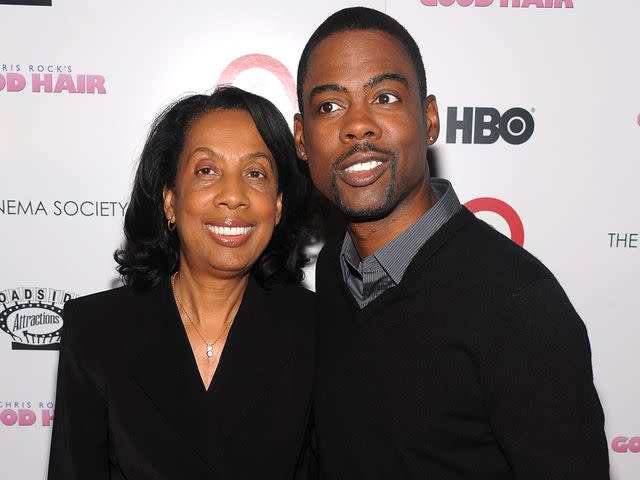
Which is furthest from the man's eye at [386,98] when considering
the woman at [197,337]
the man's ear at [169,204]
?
the man's ear at [169,204]

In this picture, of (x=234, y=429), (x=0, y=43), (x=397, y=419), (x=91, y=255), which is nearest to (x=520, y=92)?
(x=397, y=419)

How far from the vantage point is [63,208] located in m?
2.02

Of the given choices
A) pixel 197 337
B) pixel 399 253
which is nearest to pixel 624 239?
pixel 399 253

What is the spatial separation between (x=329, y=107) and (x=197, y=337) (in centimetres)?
68

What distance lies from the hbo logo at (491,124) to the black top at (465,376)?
0.80 m

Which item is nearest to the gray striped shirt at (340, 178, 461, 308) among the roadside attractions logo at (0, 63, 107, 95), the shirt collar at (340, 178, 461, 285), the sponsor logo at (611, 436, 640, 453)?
the shirt collar at (340, 178, 461, 285)

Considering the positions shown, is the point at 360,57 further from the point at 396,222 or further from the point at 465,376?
the point at 465,376

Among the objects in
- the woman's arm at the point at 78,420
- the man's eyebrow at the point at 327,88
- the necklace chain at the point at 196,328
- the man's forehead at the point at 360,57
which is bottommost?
the woman's arm at the point at 78,420

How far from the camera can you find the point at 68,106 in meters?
1.97

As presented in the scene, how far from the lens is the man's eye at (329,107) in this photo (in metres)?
1.29

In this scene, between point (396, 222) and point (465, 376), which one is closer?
point (465, 376)

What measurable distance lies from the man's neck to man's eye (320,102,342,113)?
0.84 ft

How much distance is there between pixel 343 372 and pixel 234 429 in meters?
0.31

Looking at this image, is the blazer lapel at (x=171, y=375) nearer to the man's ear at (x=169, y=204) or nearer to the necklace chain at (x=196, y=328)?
the necklace chain at (x=196, y=328)
